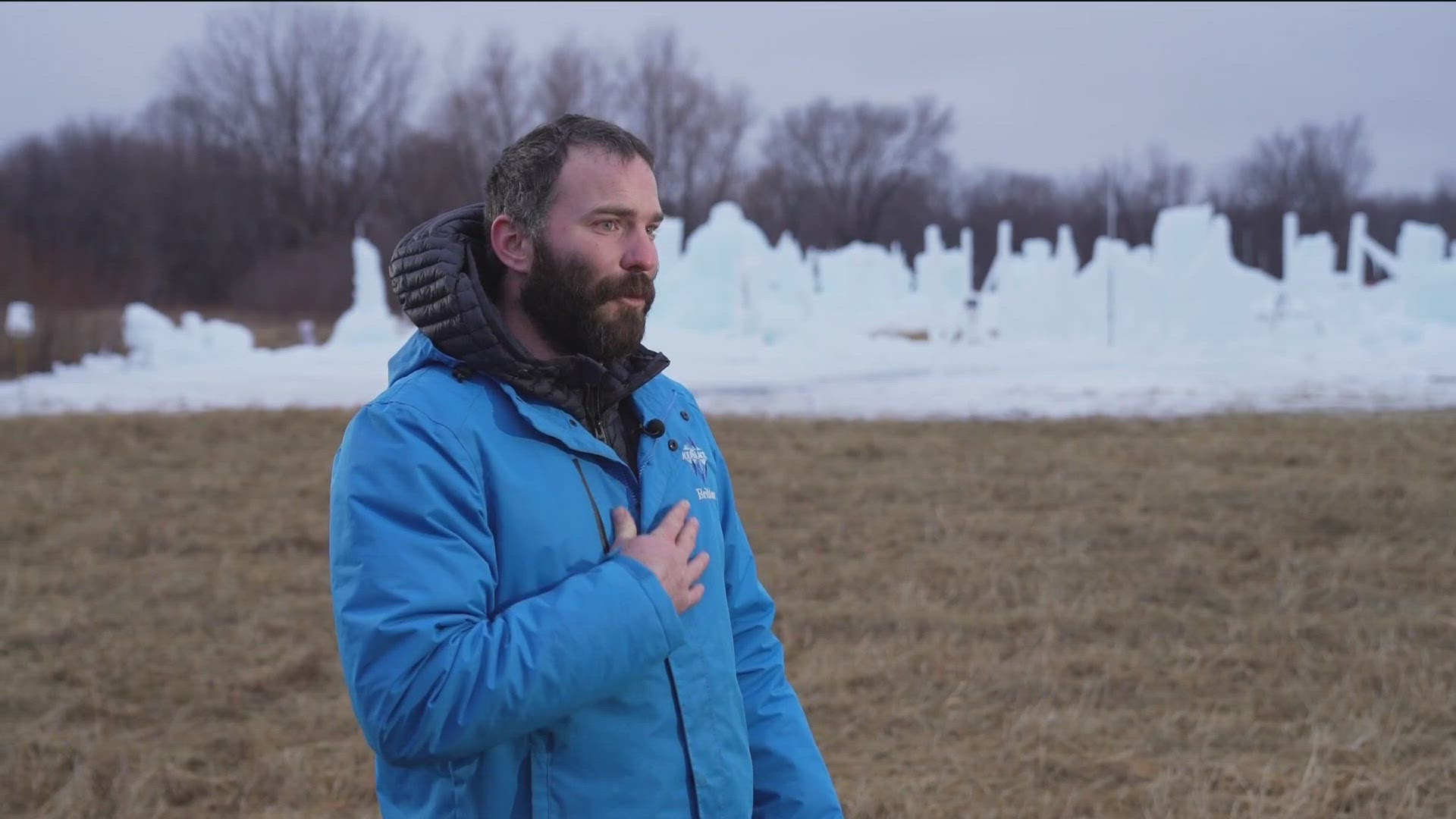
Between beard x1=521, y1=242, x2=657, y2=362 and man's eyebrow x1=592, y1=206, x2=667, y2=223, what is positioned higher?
man's eyebrow x1=592, y1=206, x2=667, y2=223

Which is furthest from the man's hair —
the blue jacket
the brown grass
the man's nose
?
the brown grass

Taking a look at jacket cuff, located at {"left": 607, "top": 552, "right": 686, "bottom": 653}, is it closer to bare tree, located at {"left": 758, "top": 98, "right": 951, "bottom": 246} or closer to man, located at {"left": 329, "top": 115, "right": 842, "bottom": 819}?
man, located at {"left": 329, "top": 115, "right": 842, "bottom": 819}

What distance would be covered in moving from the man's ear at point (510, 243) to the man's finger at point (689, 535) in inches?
16.8

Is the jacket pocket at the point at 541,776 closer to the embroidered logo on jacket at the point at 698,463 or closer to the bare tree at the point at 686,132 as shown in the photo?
the embroidered logo on jacket at the point at 698,463

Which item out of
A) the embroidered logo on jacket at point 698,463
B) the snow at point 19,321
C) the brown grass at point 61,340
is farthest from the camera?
the brown grass at point 61,340

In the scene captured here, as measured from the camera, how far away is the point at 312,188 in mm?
46906

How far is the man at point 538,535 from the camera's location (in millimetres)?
1571

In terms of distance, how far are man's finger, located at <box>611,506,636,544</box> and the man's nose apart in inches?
13.6

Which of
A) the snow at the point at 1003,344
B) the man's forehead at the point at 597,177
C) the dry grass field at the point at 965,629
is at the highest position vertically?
the man's forehead at the point at 597,177

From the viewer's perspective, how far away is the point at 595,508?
1758mm

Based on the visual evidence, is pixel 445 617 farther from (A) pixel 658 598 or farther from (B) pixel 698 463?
(B) pixel 698 463

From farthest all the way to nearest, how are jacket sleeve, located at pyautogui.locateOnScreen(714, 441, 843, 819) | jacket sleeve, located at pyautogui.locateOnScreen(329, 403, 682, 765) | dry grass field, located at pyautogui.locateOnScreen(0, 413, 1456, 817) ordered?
dry grass field, located at pyautogui.locateOnScreen(0, 413, 1456, 817)
jacket sleeve, located at pyautogui.locateOnScreen(714, 441, 843, 819)
jacket sleeve, located at pyautogui.locateOnScreen(329, 403, 682, 765)

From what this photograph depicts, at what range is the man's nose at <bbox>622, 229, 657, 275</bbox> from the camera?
5.88ft

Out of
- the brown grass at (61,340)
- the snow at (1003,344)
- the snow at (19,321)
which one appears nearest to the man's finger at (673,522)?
the snow at (1003,344)
